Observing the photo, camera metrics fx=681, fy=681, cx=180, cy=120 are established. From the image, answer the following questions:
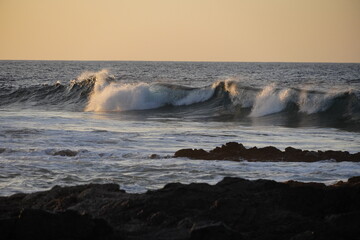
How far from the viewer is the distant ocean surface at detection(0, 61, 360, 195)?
A: 10414mm

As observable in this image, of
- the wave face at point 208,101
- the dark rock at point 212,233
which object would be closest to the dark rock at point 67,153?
the dark rock at point 212,233

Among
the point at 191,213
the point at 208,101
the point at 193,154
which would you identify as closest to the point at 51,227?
the point at 191,213

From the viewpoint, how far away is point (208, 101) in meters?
30.0

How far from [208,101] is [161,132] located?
41.6 feet

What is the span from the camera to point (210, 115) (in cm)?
2586

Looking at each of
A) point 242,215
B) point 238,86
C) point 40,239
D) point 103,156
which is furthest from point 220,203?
point 238,86

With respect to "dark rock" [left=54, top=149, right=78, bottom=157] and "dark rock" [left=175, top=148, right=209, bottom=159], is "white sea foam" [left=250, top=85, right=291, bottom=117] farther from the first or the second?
"dark rock" [left=54, top=149, right=78, bottom=157]

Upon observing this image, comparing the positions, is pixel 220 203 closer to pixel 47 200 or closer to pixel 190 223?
pixel 190 223

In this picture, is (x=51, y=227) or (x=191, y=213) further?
(x=191, y=213)

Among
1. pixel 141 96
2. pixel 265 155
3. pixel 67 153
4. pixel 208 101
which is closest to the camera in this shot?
pixel 265 155

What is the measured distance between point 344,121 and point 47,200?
54.7 feet

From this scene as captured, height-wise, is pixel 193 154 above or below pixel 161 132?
above

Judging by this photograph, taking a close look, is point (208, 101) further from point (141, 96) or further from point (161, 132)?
point (161, 132)

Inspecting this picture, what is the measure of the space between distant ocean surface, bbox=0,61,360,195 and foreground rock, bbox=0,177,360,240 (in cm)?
223
